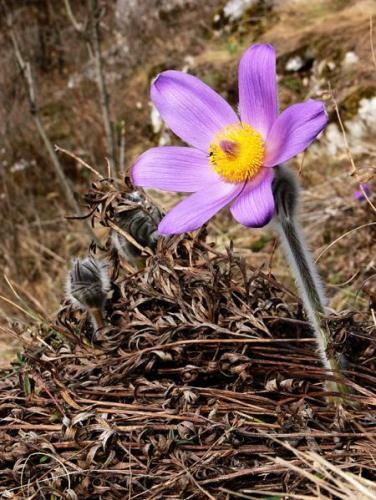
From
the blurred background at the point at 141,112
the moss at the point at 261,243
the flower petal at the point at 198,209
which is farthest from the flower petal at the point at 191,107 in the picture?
the moss at the point at 261,243

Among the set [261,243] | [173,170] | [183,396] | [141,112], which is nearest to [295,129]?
[173,170]

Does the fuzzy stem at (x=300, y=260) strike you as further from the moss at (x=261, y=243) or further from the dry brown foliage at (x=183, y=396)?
the moss at (x=261, y=243)

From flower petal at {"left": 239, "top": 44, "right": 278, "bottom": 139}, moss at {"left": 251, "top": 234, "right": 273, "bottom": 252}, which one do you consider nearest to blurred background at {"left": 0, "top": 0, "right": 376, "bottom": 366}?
moss at {"left": 251, "top": 234, "right": 273, "bottom": 252}

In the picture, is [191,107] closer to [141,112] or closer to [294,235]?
[294,235]

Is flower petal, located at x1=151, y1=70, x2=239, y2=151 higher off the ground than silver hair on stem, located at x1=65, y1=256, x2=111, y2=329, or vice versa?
flower petal, located at x1=151, y1=70, x2=239, y2=151

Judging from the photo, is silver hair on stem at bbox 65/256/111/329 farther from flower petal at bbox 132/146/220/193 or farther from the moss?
the moss

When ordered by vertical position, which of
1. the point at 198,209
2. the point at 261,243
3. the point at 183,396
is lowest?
the point at 261,243
